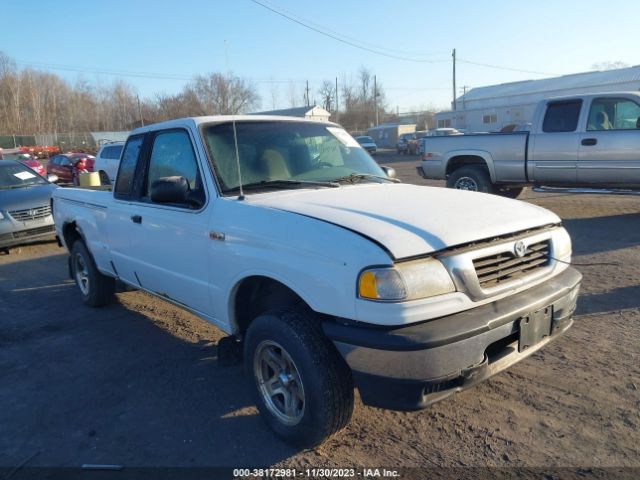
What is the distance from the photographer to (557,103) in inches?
374

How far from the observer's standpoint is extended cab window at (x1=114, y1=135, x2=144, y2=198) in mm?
4527

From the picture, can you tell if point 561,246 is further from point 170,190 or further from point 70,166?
point 70,166

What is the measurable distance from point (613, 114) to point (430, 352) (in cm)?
865

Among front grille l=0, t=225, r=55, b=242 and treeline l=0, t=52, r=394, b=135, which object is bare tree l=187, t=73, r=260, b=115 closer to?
front grille l=0, t=225, r=55, b=242

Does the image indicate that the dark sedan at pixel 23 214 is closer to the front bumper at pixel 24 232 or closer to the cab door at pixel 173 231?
the front bumper at pixel 24 232

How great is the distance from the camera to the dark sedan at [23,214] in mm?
8742

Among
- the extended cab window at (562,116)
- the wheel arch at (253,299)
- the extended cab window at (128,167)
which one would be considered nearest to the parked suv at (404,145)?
the extended cab window at (562,116)

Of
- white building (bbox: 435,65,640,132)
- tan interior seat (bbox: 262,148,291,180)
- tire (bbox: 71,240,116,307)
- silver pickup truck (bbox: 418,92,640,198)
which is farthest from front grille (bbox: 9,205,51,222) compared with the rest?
white building (bbox: 435,65,640,132)

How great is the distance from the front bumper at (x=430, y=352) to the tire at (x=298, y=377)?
18 cm

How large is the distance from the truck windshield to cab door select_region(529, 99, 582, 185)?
6.37 metres

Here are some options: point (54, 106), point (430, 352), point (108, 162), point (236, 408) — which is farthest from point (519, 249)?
point (54, 106)

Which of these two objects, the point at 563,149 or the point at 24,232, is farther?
the point at 563,149

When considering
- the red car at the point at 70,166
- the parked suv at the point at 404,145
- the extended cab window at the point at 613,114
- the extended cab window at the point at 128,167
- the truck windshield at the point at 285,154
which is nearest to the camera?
the truck windshield at the point at 285,154

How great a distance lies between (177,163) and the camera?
392 cm
